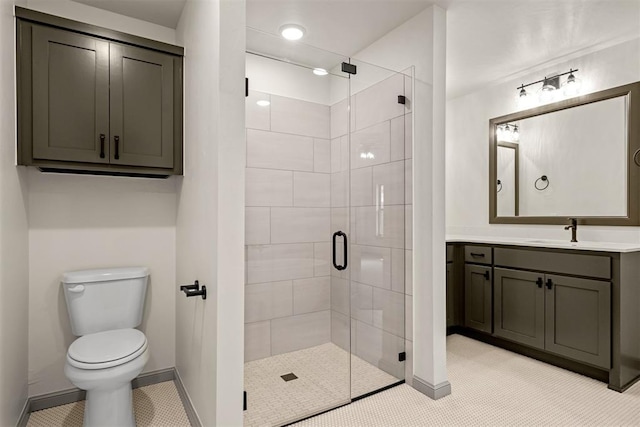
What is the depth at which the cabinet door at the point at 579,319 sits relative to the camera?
7.88 ft

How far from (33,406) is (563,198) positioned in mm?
4155

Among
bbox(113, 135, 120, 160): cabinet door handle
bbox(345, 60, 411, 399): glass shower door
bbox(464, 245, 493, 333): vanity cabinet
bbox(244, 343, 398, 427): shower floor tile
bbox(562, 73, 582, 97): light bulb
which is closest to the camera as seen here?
bbox(244, 343, 398, 427): shower floor tile

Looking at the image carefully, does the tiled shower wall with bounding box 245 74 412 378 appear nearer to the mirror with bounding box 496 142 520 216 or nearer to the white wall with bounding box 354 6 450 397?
the white wall with bounding box 354 6 450 397

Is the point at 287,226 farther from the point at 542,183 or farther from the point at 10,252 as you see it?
the point at 542,183

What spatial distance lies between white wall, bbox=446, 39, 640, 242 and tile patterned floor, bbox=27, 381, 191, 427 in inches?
126

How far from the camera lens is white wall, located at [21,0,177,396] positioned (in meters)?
2.16

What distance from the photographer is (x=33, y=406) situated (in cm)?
212

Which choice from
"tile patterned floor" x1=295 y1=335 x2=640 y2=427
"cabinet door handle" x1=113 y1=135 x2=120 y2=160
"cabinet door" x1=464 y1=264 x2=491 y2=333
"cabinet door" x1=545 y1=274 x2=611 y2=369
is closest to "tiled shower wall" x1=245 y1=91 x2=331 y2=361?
"tile patterned floor" x1=295 y1=335 x2=640 y2=427

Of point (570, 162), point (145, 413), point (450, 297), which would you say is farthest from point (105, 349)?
point (570, 162)

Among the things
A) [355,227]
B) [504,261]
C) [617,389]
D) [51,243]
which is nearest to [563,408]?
[617,389]

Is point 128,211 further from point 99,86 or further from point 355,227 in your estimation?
point 355,227

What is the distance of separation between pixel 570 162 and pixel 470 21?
1551mm

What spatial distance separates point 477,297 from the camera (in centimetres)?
323

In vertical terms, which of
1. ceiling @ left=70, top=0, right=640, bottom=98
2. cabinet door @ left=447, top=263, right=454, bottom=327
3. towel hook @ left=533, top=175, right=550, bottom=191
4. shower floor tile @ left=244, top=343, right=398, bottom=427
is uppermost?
ceiling @ left=70, top=0, right=640, bottom=98
